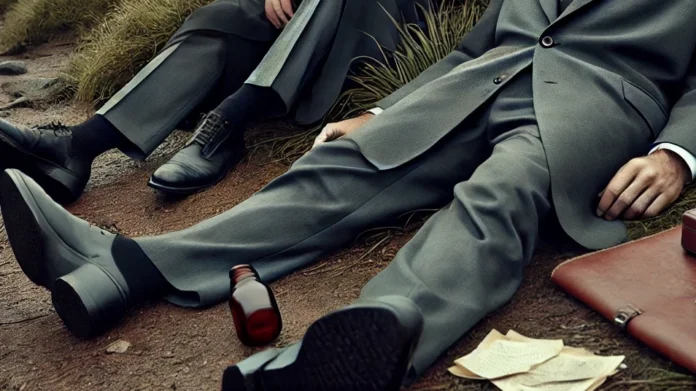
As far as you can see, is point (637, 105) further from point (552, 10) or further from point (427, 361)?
point (427, 361)

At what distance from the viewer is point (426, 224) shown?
7.11 ft

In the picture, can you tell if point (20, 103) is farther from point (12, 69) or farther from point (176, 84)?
point (176, 84)

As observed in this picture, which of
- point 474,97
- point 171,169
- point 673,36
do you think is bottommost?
point 171,169

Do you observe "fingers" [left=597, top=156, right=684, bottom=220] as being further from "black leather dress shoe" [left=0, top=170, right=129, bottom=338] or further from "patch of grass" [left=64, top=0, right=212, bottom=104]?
"patch of grass" [left=64, top=0, right=212, bottom=104]

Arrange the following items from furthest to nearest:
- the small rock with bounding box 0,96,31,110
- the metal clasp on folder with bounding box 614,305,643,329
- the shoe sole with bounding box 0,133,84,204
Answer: the small rock with bounding box 0,96,31,110 < the shoe sole with bounding box 0,133,84,204 < the metal clasp on folder with bounding box 614,305,643,329

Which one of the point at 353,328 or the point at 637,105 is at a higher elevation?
the point at 637,105

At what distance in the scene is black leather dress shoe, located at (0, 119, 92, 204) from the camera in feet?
10.8

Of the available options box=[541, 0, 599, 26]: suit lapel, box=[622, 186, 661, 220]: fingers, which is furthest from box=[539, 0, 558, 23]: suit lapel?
box=[622, 186, 661, 220]: fingers

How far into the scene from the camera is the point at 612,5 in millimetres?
2514

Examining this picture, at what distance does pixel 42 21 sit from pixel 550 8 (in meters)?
5.64

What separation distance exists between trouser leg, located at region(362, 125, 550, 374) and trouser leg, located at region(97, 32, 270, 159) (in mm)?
1821

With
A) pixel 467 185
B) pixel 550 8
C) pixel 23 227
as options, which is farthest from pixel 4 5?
pixel 467 185

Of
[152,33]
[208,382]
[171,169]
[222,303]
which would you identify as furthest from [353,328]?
[152,33]

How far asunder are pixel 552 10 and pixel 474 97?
0.43m
